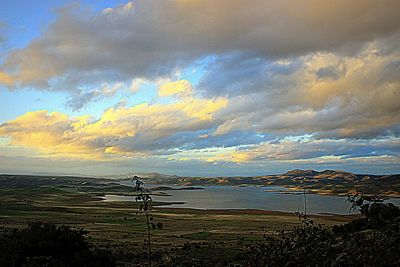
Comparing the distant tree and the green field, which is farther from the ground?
the distant tree

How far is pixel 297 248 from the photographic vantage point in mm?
14938

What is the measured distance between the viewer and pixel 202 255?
30234 millimetres

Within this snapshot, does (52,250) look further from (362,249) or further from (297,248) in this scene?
(362,249)

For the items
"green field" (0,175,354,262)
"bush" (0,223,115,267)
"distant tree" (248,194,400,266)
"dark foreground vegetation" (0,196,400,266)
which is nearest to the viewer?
"distant tree" (248,194,400,266)

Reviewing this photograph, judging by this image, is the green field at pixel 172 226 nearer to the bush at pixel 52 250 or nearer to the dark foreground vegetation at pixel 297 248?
the bush at pixel 52 250

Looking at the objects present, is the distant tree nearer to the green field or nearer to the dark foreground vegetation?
the dark foreground vegetation

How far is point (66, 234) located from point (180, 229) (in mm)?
38602

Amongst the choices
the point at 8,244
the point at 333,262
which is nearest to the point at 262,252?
the point at 333,262

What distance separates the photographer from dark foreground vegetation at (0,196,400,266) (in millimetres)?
9227

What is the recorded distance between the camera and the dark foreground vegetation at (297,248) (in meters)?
9.23

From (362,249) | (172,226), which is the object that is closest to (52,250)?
(362,249)

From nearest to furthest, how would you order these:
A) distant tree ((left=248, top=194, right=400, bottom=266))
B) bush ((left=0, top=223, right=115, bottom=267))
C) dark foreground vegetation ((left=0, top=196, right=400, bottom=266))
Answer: distant tree ((left=248, top=194, right=400, bottom=266))
dark foreground vegetation ((left=0, top=196, right=400, bottom=266))
bush ((left=0, top=223, right=115, bottom=267))

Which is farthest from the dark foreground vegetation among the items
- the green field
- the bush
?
the green field

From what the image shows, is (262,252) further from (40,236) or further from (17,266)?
(40,236)
